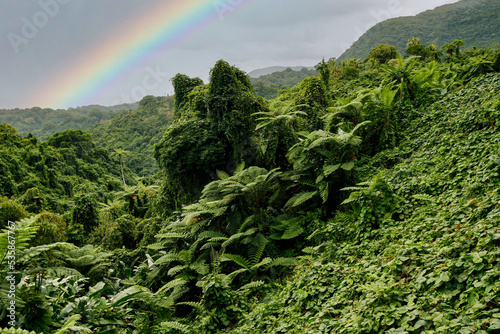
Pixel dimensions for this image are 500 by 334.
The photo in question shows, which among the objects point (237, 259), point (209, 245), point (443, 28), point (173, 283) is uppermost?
point (443, 28)

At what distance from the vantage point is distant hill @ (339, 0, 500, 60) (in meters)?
40.1

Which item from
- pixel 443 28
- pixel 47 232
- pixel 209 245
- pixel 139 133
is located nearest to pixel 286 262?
pixel 209 245

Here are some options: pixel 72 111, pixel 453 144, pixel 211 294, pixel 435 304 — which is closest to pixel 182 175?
pixel 211 294

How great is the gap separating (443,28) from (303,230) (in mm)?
60112

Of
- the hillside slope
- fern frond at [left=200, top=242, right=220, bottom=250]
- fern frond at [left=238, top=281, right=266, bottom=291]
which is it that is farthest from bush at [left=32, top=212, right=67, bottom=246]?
the hillside slope

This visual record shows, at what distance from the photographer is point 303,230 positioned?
5.18 meters

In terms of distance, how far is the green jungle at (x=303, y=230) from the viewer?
7.61 ft

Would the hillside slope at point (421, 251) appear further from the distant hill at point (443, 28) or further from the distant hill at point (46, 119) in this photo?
the distant hill at point (46, 119)

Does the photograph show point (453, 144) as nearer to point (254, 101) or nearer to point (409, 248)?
point (409, 248)

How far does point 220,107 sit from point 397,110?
513 centimetres

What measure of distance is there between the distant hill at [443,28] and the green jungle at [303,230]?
41.0 meters

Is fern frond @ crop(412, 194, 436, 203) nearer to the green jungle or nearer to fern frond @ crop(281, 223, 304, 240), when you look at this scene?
the green jungle

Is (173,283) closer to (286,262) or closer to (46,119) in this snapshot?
(286,262)

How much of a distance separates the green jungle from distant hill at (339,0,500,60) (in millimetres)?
41000
